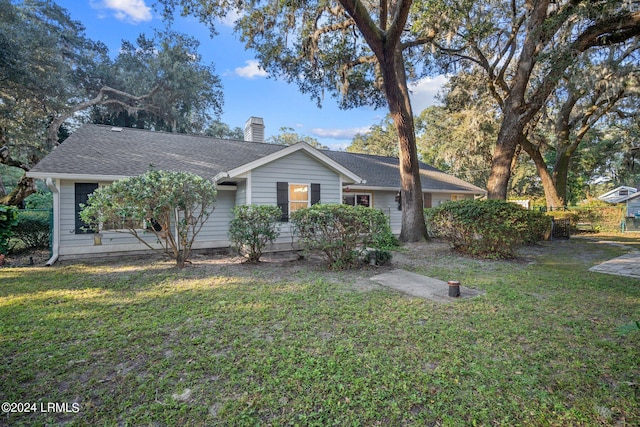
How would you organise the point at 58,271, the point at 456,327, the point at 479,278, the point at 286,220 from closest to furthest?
the point at 456,327
the point at 479,278
the point at 58,271
the point at 286,220

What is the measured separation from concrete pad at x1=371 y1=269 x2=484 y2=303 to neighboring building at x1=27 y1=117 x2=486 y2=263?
4.21 meters

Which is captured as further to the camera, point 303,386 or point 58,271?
point 58,271

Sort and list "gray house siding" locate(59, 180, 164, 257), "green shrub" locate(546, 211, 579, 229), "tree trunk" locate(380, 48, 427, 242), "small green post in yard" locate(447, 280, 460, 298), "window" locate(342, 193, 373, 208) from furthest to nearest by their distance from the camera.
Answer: "window" locate(342, 193, 373, 208) < "green shrub" locate(546, 211, 579, 229) < "tree trunk" locate(380, 48, 427, 242) < "gray house siding" locate(59, 180, 164, 257) < "small green post in yard" locate(447, 280, 460, 298)

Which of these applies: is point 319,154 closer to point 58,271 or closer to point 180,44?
point 58,271

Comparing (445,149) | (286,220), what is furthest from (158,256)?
(445,149)

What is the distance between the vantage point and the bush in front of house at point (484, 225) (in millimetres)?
7137

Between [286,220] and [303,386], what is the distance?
697cm

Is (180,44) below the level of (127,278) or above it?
above

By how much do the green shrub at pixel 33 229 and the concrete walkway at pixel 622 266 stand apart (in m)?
15.7

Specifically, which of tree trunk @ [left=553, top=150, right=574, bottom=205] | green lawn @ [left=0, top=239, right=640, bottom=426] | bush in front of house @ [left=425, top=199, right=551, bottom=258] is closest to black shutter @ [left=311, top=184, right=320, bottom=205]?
bush in front of house @ [left=425, top=199, right=551, bottom=258]

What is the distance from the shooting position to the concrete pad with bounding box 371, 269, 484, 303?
4.59 m

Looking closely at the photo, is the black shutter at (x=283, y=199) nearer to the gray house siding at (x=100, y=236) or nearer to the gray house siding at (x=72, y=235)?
the gray house siding at (x=100, y=236)

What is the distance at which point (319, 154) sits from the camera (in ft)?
30.2

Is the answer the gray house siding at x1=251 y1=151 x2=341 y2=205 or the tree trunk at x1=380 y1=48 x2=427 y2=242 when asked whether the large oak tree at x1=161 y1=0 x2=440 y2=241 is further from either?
the gray house siding at x1=251 y1=151 x2=341 y2=205
